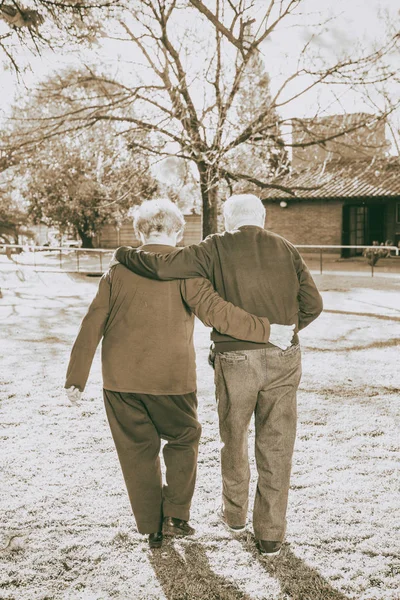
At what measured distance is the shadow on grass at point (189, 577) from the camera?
253 cm

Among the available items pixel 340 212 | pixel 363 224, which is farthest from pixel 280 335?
pixel 363 224

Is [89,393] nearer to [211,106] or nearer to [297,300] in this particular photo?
[297,300]

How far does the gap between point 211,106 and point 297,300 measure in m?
9.95

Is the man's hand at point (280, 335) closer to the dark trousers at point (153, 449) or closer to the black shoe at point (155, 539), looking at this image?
the dark trousers at point (153, 449)

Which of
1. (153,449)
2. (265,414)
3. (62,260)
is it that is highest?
(265,414)

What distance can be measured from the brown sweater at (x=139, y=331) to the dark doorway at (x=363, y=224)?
26678mm

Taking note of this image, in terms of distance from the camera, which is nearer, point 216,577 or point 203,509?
point 216,577

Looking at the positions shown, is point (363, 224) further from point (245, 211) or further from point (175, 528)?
point (175, 528)

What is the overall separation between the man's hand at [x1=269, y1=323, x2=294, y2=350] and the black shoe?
3.66 ft

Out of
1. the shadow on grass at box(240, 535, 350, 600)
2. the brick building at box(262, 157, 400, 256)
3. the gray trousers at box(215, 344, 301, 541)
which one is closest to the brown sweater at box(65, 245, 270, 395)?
the gray trousers at box(215, 344, 301, 541)

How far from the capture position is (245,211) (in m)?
2.97

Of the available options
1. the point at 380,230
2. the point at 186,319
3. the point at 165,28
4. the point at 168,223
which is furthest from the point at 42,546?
the point at 380,230

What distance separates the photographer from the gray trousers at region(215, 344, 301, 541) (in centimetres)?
286

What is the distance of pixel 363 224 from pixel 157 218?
2774 centimetres
